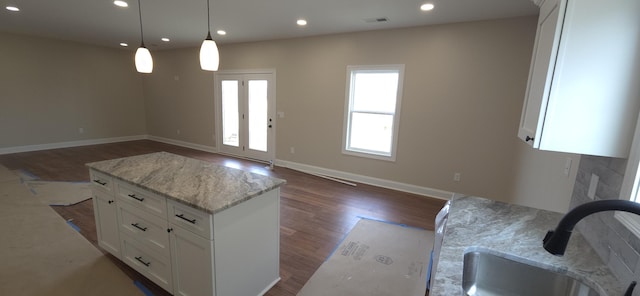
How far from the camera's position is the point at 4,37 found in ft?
17.1

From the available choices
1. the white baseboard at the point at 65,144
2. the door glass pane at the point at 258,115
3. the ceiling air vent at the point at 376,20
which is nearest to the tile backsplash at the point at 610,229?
the ceiling air vent at the point at 376,20

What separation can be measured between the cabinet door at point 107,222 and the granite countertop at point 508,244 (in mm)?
2339

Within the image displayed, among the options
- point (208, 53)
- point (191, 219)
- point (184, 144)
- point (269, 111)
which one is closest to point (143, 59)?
point (208, 53)

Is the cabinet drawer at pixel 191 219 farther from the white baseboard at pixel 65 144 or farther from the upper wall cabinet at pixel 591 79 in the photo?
the white baseboard at pixel 65 144

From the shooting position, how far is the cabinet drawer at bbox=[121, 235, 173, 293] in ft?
5.93

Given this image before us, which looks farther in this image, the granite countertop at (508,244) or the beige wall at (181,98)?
the beige wall at (181,98)

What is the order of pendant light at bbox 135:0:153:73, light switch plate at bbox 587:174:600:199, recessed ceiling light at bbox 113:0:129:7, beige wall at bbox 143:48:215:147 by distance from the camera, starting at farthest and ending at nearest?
1. beige wall at bbox 143:48:215:147
2. recessed ceiling light at bbox 113:0:129:7
3. pendant light at bbox 135:0:153:73
4. light switch plate at bbox 587:174:600:199

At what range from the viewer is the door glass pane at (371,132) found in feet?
14.1

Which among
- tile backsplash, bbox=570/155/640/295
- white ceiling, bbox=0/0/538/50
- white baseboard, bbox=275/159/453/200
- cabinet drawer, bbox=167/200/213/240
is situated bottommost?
white baseboard, bbox=275/159/453/200

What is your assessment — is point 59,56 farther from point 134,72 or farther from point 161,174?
point 161,174

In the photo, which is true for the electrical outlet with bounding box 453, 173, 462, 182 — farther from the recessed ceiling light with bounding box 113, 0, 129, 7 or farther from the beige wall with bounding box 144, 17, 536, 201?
the recessed ceiling light with bounding box 113, 0, 129, 7

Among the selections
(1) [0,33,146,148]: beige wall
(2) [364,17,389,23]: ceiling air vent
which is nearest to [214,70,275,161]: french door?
(2) [364,17,389,23]: ceiling air vent

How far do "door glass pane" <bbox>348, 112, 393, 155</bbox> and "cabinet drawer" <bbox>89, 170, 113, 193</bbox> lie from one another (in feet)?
11.2

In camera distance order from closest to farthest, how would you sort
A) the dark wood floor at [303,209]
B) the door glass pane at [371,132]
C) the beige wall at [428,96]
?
the dark wood floor at [303,209], the beige wall at [428,96], the door glass pane at [371,132]
